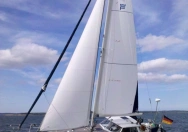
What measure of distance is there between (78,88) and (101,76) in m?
2.05

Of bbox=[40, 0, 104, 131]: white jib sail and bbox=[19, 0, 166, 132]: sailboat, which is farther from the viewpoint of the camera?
bbox=[19, 0, 166, 132]: sailboat

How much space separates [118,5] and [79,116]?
27.2ft

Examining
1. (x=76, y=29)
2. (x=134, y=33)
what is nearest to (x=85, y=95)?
(x=76, y=29)

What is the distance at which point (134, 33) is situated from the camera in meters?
19.1

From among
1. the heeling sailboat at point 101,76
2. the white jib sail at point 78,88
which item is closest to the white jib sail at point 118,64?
the heeling sailboat at point 101,76

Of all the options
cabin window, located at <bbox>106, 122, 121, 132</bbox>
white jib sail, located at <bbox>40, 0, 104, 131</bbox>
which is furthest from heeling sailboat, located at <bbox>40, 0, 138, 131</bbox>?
cabin window, located at <bbox>106, 122, 121, 132</bbox>

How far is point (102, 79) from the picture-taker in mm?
17750

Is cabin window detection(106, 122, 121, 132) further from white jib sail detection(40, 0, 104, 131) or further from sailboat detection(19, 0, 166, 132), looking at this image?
white jib sail detection(40, 0, 104, 131)

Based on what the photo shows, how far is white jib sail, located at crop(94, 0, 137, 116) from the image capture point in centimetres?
1781

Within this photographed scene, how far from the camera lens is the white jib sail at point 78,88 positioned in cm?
1580

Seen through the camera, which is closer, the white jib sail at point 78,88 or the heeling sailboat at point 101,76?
the white jib sail at point 78,88

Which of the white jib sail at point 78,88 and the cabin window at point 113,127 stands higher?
the white jib sail at point 78,88

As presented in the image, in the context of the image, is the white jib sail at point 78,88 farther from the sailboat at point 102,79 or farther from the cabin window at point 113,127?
the cabin window at point 113,127

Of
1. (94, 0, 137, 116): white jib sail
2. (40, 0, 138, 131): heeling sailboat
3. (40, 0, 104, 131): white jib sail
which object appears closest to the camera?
(40, 0, 104, 131): white jib sail
